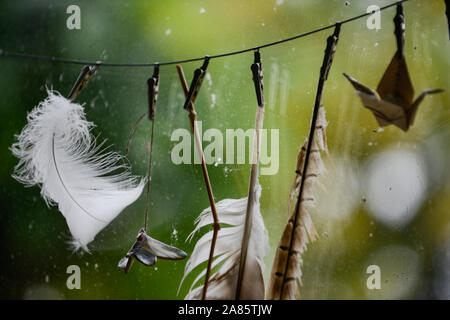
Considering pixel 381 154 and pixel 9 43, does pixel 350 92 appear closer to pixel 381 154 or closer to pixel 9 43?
pixel 381 154

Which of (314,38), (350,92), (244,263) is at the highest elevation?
(314,38)

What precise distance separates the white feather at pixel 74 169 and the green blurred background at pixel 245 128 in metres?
0.03

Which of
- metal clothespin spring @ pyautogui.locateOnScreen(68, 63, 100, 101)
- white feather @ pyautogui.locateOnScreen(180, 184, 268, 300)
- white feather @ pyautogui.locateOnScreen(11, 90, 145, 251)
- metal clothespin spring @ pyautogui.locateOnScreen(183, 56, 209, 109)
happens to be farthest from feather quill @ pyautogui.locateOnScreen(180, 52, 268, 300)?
metal clothespin spring @ pyautogui.locateOnScreen(68, 63, 100, 101)

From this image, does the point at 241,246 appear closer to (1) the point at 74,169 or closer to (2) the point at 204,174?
(2) the point at 204,174

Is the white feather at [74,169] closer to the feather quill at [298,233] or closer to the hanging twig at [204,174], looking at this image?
the hanging twig at [204,174]

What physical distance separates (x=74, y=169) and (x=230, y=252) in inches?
16.8

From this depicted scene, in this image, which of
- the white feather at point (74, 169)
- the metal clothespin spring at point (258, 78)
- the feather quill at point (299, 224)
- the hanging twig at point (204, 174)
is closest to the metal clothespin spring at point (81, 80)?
the white feather at point (74, 169)

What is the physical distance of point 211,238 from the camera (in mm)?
965

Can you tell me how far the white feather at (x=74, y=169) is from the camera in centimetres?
97

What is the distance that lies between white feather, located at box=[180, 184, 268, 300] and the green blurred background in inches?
1.1

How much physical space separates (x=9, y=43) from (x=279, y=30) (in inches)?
27.8

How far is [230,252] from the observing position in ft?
3.09

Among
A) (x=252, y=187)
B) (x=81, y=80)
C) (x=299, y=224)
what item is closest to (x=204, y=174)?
(x=252, y=187)
